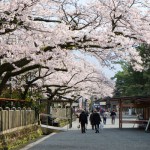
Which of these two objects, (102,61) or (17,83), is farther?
(17,83)

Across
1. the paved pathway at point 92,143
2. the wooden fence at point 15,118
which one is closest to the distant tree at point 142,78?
the wooden fence at point 15,118

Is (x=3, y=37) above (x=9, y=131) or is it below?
above

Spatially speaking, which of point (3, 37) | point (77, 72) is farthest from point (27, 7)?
point (77, 72)

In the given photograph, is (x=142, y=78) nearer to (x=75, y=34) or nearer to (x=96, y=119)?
(x=96, y=119)

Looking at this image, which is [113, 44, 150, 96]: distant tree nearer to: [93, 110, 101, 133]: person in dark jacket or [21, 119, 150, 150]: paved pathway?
[93, 110, 101, 133]: person in dark jacket

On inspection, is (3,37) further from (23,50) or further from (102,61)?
(102,61)

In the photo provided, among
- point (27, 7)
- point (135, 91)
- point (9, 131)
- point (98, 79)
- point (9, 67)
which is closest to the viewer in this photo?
point (27, 7)

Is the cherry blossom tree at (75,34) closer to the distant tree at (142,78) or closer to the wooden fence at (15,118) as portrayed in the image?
the wooden fence at (15,118)

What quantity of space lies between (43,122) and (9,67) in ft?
71.2

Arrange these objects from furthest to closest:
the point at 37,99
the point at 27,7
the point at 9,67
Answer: the point at 37,99, the point at 9,67, the point at 27,7

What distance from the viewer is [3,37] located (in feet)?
59.8

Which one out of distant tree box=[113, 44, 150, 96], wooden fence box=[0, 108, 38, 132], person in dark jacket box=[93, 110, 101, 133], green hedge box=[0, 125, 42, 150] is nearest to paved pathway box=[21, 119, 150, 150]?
green hedge box=[0, 125, 42, 150]

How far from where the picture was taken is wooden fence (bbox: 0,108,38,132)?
2088 cm

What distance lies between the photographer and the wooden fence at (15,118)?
2088cm
